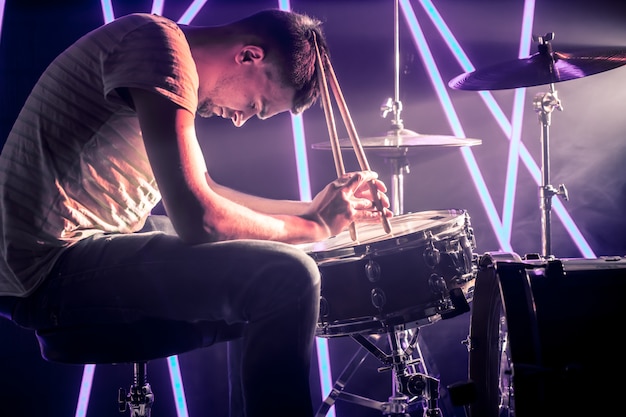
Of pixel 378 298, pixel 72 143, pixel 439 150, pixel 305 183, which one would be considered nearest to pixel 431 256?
pixel 378 298

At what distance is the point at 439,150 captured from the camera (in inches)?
111

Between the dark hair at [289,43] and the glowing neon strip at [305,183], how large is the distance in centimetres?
93

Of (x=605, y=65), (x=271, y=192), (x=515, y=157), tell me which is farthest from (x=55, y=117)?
(x=515, y=157)

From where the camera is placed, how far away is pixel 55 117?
4.48 feet

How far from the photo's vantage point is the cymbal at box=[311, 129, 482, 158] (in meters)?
Answer: 2.21

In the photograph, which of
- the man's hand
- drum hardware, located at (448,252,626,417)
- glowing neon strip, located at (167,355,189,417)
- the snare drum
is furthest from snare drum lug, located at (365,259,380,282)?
glowing neon strip, located at (167,355,189,417)

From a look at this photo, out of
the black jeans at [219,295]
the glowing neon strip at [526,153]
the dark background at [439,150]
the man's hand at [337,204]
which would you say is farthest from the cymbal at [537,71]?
the black jeans at [219,295]

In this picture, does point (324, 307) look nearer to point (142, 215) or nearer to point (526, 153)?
point (142, 215)

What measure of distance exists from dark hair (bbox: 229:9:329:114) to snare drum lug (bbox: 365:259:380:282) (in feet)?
1.52

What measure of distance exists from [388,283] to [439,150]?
1.27 metres

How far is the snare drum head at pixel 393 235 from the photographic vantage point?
65.7 inches

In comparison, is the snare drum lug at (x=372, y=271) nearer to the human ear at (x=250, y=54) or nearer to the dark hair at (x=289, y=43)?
the dark hair at (x=289, y=43)

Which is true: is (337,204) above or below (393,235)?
above

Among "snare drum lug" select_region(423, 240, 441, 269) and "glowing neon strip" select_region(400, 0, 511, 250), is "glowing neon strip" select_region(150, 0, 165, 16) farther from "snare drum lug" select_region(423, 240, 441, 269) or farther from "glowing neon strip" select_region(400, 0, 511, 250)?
"snare drum lug" select_region(423, 240, 441, 269)
